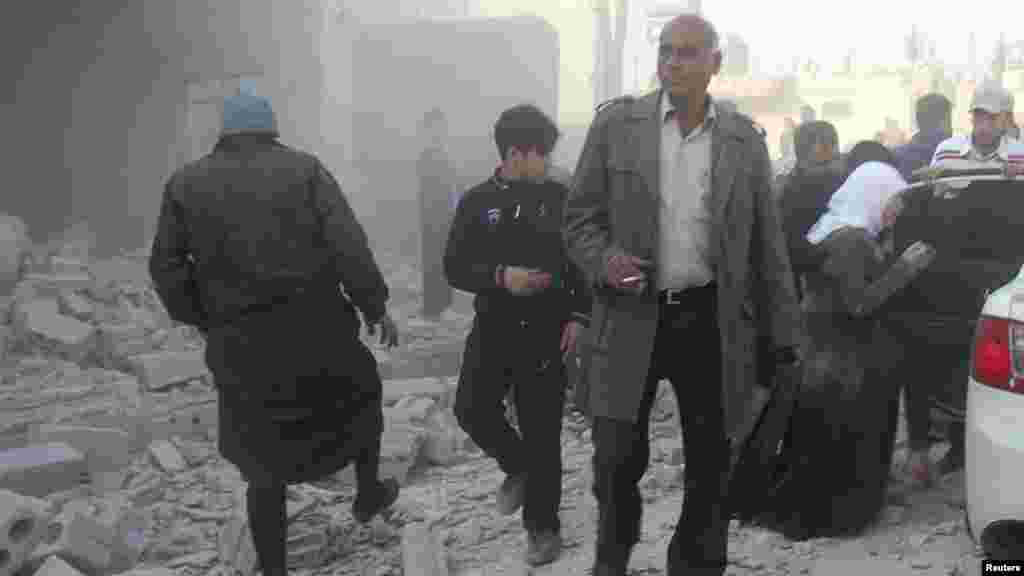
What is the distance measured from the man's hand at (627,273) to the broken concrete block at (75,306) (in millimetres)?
8277

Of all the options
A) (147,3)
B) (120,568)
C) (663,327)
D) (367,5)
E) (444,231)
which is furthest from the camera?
(367,5)

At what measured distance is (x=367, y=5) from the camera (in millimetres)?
22453

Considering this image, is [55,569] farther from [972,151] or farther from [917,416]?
[972,151]

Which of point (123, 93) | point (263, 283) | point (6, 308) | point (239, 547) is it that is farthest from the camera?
point (123, 93)

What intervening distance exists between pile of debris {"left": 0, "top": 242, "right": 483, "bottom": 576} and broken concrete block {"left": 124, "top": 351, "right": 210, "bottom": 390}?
11mm

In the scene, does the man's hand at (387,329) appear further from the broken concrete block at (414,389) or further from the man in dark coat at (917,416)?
the broken concrete block at (414,389)

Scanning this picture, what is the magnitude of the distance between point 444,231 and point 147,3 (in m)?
7.63

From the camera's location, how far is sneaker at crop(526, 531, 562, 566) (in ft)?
14.4

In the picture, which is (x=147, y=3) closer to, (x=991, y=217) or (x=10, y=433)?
(x=10, y=433)

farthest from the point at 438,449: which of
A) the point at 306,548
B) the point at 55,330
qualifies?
the point at 55,330

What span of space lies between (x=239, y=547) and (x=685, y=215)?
2604 millimetres

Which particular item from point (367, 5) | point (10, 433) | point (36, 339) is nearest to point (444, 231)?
point (36, 339)

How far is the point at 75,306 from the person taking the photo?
34.1 feet

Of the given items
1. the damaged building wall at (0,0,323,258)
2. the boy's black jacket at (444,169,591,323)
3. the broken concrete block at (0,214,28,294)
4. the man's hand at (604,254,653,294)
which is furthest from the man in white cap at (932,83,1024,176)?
the damaged building wall at (0,0,323,258)
